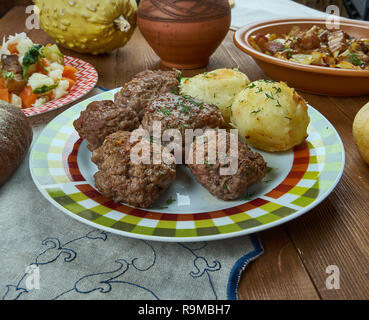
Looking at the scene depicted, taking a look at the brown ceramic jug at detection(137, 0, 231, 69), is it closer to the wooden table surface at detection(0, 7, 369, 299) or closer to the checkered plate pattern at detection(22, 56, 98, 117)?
the checkered plate pattern at detection(22, 56, 98, 117)

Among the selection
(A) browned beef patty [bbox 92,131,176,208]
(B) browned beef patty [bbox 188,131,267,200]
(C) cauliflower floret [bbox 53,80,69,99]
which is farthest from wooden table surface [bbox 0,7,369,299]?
(C) cauliflower floret [bbox 53,80,69,99]

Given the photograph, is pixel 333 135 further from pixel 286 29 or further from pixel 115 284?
pixel 286 29

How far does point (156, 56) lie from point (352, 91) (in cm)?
130

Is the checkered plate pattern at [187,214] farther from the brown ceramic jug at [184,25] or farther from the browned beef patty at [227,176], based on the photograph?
the brown ceramic jug at [184,25]

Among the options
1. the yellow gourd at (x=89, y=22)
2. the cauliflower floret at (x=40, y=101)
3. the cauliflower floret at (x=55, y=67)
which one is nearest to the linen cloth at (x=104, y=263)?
the cauliflower floret at (x=40, y=101)

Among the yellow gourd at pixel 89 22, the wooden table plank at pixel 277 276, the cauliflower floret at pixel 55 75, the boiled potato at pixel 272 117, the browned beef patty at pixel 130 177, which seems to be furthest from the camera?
the yellow gourd at pixel 89 22

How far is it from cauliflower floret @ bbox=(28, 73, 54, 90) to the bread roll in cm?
43

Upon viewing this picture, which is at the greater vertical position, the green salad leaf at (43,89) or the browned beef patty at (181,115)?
the browned beef patty at (181,115)

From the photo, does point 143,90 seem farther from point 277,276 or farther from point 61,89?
point 277,276

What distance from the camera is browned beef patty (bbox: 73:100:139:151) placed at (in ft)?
4.30

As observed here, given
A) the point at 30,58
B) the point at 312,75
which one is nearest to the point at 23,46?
the point at 30,58

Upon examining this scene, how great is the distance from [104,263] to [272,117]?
0.78 m

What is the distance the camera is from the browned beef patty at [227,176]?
3.68ft

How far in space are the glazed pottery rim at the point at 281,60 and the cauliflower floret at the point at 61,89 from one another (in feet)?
3.09
